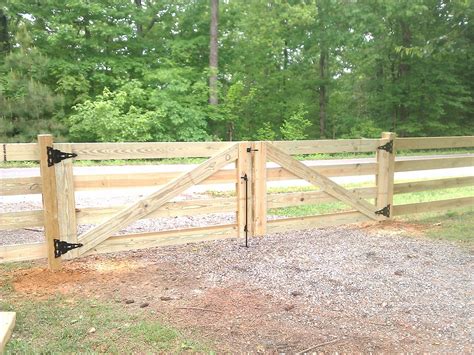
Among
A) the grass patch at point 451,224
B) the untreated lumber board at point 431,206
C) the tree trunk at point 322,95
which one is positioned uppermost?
the tree trunk at point 322,95

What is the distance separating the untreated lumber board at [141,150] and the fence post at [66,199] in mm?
133

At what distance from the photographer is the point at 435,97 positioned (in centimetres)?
2120

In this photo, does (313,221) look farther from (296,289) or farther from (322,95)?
(322,95)

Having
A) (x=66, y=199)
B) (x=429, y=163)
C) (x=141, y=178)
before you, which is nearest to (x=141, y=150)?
(x=141, y=178)

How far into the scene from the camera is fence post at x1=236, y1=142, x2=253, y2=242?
515cm

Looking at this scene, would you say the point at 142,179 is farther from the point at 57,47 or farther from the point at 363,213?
the point at 57,47

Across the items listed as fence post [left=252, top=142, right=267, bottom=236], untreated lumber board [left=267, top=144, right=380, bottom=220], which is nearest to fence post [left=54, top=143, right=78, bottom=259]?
fence post [left=252, top=142, right=267, bottom=236]

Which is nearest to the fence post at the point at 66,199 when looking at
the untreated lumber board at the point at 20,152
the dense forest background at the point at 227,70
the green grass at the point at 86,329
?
the untreated lumber board at the point at 20,152

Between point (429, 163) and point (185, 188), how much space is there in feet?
13.5

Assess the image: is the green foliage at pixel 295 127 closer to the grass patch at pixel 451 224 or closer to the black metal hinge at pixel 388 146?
the grass patch at pixel 451 224

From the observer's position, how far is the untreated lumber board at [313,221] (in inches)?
216

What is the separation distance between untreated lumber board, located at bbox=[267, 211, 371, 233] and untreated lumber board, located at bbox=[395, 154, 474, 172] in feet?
3.37

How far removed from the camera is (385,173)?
6.25 metres

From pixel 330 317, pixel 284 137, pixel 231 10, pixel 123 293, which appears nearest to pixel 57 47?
pixel 231 10
